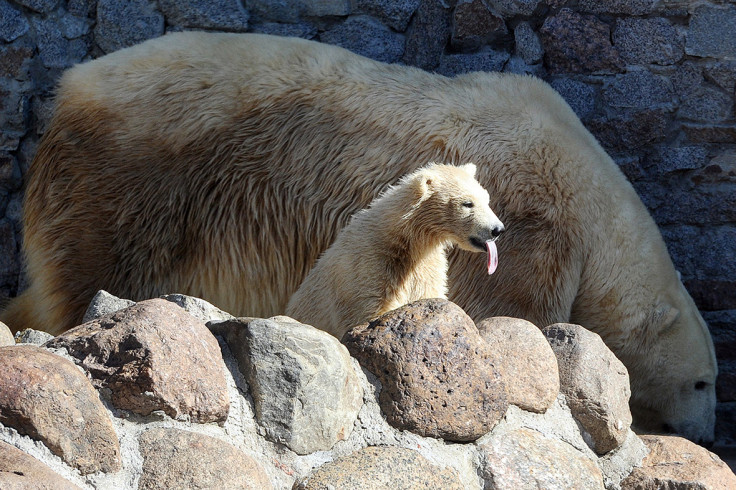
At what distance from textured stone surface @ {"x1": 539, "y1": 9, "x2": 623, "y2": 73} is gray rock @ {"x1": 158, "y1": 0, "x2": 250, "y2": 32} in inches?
55.4

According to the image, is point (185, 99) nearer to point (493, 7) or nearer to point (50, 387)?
point (493, 7)

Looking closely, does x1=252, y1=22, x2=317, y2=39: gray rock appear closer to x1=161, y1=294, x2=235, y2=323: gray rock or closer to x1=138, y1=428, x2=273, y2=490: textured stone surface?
x1=161, y1=294, x2=235, y2=323: gray rock

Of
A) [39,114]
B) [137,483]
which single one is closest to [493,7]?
[39,114]

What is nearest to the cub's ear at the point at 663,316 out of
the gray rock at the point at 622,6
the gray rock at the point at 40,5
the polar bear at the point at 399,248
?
the polar bear at the point at 399,248

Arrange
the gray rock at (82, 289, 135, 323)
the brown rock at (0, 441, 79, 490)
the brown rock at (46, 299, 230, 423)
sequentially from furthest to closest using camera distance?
the gray rock at (82, 289, 135, 323)
the brown rock at (46, 299, 230, 423)
the brown rock at (0, 441, 79, 490)

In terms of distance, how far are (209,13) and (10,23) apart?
3.01 ft

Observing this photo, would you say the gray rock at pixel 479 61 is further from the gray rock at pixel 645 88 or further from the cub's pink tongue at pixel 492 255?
the cub's pink tongue at pixel 492 255

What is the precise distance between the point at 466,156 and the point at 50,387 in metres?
2.23

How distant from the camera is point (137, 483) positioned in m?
1.40

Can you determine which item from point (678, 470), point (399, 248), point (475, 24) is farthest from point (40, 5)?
point (678, 470)

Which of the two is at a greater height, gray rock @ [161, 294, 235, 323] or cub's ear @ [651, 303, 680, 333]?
gray rock @ [161, 294, 235, 323]

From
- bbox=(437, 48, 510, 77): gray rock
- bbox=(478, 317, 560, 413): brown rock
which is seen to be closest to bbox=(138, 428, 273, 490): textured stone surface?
bbox=(478, 317, 560, 413): brown rock

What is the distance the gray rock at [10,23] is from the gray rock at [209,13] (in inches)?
25.4

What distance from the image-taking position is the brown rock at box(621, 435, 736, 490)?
6.31 feet
